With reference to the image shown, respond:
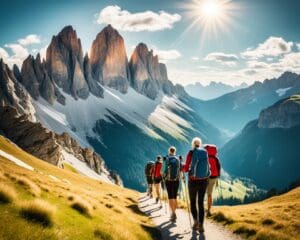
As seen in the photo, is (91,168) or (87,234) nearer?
(87,234)

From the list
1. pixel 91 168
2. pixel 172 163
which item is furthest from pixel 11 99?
pixel 172 163

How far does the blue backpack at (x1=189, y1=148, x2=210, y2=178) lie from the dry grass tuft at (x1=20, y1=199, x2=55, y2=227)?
8157 mm

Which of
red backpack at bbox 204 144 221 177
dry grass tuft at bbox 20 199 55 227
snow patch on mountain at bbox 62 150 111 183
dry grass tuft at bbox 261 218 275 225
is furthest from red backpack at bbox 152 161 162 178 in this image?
snow patch on mountain at bbox 62 150 111 183

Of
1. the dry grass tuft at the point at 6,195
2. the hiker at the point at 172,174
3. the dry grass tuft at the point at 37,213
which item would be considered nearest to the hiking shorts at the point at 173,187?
the hiker at the point at 172,174

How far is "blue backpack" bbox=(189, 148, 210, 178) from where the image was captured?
17.2m

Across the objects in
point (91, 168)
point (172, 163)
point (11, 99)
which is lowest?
point (91, 168)

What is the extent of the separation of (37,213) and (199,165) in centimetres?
895

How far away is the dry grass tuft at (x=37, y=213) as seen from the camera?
415 inches

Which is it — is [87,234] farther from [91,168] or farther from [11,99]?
[11,99]

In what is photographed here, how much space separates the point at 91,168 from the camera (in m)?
129

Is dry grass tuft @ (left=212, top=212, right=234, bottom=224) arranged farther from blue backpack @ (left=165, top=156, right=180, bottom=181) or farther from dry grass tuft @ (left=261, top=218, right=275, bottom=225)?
blue backpack @ (left=165, top=156, right=180, bottom=181)

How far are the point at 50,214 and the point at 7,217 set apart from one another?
1480 mm

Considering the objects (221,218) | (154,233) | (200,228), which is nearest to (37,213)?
(154,233)

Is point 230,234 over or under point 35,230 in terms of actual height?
under
